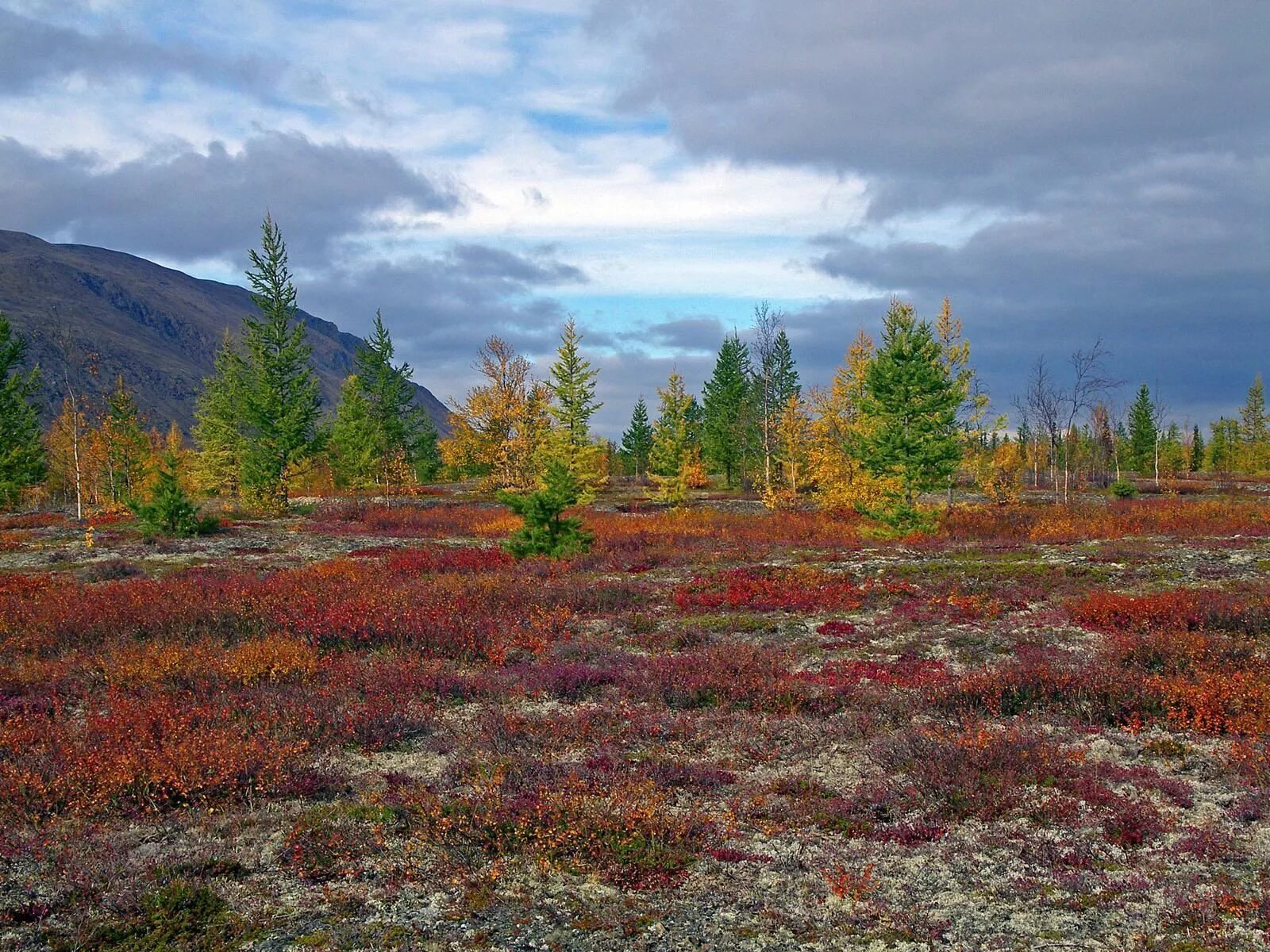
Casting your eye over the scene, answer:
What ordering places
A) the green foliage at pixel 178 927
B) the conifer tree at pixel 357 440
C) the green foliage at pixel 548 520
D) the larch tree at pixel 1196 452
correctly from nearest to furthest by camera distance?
the green foliage at pixel 178 927 < the green foliage at pixel 548 520 < the conifer tree at pixel 357 440 < the larch tree at pixel 1196 452

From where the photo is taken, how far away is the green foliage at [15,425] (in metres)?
47.5

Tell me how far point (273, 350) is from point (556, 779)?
4711 cm

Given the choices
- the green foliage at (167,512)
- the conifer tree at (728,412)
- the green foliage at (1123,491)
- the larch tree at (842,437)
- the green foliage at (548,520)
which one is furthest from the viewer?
the conifer tree at (728,412)

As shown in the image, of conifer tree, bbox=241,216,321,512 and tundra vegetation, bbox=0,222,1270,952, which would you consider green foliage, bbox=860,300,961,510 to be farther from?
conifer tree, bbox=241,216,321,512

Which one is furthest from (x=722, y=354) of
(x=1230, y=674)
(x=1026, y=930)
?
(x=1026, y=930)

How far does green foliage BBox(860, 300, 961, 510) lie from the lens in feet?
112

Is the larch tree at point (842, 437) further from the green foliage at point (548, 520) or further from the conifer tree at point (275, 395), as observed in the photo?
the conifer tree at point (275, 395)

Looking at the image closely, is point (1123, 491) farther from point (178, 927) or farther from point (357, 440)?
point (178, 927)

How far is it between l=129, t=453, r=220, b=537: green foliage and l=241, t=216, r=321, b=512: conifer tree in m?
13.9

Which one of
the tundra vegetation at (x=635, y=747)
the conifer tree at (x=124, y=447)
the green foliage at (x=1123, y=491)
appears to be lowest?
the tundra vegetation at (x=635, y=747)

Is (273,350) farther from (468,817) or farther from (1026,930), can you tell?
(1026,930)

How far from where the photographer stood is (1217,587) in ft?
59.0

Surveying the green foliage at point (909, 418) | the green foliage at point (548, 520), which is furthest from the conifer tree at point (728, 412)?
the green foliage at point (548, 520)

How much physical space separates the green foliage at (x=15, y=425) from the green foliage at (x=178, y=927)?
178ft
